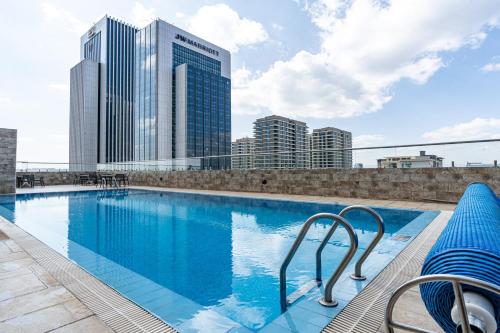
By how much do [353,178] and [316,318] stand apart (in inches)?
318

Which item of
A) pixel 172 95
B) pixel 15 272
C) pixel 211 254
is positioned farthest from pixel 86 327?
pixel 172 95

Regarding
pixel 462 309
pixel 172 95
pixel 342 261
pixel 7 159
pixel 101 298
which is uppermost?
pixel 172 95

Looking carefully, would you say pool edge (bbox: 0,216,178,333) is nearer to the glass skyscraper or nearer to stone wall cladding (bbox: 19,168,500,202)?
stone wall cladding (bbox: 19,168,500,202)

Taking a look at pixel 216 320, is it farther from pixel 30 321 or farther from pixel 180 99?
pixel 180 99

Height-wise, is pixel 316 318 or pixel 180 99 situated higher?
pixel 180 99

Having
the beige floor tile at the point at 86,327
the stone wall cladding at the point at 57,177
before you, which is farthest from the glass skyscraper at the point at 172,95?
the beige floor tile at the point at 86,327

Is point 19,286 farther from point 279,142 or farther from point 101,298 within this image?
point 279,142

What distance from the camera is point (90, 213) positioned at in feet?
25.9

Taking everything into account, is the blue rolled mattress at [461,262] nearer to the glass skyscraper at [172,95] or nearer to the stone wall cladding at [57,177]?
the stone wall cladding at [57,177]

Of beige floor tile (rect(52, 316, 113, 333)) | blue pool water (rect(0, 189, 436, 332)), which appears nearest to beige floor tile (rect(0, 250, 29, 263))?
blue pool water (rect(0, 189, 436, 332))

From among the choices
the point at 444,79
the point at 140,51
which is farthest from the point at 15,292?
the point at 140,51

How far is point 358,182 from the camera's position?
9.29 m

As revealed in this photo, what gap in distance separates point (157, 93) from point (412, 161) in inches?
2054

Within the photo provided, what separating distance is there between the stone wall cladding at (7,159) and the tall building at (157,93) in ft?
127
